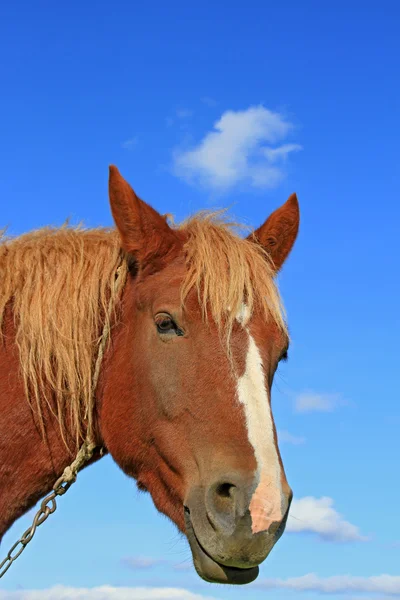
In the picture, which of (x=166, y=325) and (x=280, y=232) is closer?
(x=166, y=325)

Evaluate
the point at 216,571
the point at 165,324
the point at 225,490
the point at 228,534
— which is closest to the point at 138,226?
the point at 165,324

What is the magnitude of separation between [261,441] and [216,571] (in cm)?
79

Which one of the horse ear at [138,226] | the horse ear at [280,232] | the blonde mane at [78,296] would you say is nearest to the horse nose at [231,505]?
the blonde mane at [78,296]

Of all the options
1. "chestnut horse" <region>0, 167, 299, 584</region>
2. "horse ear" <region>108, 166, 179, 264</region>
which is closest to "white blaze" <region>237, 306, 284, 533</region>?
"chestnut horse" <region>0, 167, 299, 584</region>

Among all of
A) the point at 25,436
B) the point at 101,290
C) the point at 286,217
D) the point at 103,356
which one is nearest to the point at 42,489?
the point at 25,436

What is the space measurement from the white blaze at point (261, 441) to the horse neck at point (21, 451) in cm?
142

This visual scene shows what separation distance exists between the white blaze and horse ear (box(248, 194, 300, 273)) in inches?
50.0

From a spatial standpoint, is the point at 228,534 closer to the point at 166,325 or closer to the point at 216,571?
the point at 216,571

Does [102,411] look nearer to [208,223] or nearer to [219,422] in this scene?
[219,422]

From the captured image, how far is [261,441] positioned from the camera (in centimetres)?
392

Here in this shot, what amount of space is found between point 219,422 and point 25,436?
140 centimetres

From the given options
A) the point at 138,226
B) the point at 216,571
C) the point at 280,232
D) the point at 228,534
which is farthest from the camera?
the point at 280,232

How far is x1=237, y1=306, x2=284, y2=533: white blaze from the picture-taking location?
3.73m

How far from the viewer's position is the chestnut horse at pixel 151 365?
401cm
